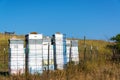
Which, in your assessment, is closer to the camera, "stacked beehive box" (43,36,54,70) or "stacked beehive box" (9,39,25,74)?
"stacked beehive box" (9,39,25,74)

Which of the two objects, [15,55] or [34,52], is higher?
[34,52]

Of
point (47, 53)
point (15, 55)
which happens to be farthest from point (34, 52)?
point (47, 53)

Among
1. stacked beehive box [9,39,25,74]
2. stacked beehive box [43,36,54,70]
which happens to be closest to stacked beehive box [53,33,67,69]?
stacked beehive box [43,36,54,70]

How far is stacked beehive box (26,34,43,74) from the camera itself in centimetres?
1375

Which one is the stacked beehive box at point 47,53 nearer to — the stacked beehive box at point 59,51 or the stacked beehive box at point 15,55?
the stacked beehive box at point 59,51

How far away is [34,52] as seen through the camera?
13.9 m

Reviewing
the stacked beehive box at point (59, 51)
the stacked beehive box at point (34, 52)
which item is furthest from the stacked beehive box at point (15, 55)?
the stacked beehive box at point (59, 51)

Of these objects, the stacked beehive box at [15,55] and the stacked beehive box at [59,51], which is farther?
the stacked beehive box at [59,51]

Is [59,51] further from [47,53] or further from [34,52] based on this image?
A: [34,52]

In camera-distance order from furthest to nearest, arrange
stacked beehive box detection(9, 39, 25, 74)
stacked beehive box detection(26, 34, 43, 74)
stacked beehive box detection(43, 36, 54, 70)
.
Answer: stacked beehive box detection(43, 36, 54, 70) → stacked beehive box detection(9, 39, 25, 74) → stacked beehive box detection(26, 34, 43, 74)

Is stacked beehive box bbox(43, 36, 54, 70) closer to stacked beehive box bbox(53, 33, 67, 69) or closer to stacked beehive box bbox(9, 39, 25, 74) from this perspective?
stacked beehive box bbox(53, 33, 67, 69)

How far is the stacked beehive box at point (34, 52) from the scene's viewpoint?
13750 mm

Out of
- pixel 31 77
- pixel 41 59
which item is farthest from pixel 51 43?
pixel 31 77

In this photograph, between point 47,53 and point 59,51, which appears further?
point 59,51
